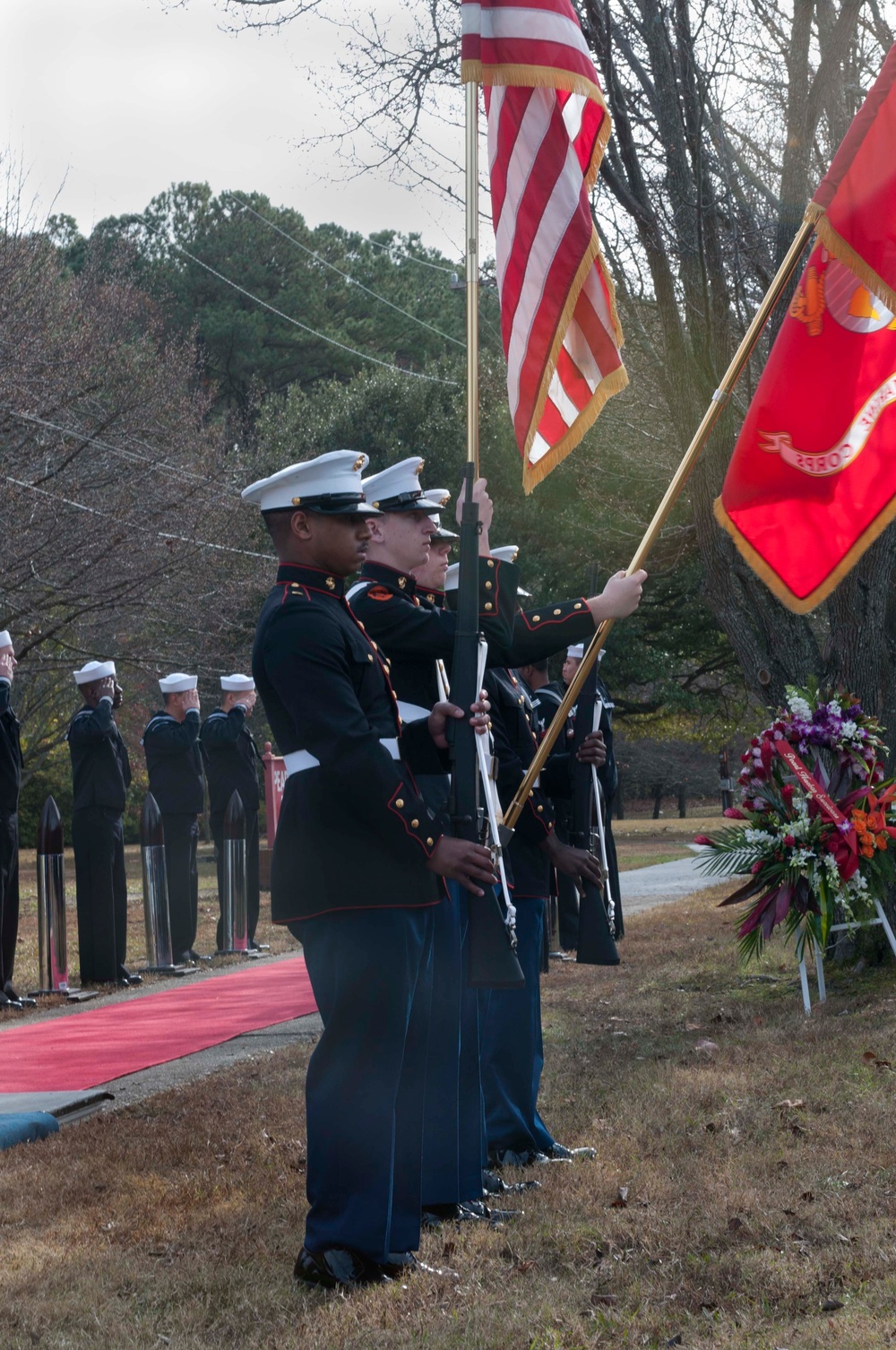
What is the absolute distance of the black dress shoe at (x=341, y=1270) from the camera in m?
4.02

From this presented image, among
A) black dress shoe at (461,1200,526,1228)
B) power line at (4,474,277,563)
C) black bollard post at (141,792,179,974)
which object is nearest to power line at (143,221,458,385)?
power line at (4,474,277,563)

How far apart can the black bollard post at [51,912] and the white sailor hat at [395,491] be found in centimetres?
620

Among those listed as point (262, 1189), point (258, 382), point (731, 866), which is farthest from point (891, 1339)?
point (258, 382)

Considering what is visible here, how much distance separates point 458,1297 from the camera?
396 cm

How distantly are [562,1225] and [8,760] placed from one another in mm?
6264

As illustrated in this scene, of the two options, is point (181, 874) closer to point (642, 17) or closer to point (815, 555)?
point (642, 17)

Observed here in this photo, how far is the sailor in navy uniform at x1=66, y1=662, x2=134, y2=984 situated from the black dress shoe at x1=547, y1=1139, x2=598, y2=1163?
20.0ft

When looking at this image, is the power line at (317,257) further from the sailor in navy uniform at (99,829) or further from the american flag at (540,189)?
the american flag at (540,189)

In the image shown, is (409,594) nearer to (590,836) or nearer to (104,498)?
(590,836)

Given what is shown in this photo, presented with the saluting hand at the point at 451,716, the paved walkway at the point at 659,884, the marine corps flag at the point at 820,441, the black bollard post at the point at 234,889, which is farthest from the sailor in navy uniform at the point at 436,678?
the paved walkway at the point at 659,884

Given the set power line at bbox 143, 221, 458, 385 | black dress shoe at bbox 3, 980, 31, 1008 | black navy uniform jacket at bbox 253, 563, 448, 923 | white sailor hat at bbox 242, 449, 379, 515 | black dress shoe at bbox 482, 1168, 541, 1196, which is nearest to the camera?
black navy uniform jacket at bbox 253, 563, 448, 923

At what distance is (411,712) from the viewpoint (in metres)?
4.83

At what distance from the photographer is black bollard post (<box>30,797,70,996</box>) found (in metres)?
10.4

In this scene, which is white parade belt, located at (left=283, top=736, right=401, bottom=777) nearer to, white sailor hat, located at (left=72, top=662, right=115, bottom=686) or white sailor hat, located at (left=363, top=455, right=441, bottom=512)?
white sailor hat, located at (left=363, top=455, right=441, bottom=512)
